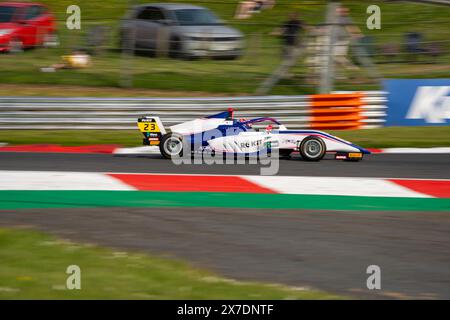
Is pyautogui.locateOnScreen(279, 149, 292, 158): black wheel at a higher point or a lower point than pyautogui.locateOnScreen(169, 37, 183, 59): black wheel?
lower

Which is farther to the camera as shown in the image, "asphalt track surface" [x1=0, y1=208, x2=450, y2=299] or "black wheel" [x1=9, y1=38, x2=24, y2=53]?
"black wheel" [x1=9, y1=38, x2=24, y2=53]

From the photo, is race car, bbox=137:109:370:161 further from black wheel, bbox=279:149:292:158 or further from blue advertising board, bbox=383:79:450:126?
blue advertising board, bbox=383:79:450:126

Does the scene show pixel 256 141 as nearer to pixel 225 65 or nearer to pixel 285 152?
pixel 285 152

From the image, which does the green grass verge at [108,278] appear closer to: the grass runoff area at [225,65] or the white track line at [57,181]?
the white track line at [57,181]

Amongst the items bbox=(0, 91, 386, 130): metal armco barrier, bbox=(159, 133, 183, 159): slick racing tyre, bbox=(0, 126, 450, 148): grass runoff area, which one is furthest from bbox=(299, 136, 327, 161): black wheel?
bbox=(0, 91, 386, 130): metal armco barrier

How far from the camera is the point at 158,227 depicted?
22.6 ft

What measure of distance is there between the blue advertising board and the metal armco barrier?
1.51m

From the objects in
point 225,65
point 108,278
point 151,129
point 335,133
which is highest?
point 225,65

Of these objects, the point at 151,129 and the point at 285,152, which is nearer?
the point at 151,129

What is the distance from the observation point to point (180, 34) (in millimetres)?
15227

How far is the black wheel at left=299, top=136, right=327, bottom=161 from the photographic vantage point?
10328 millimetres

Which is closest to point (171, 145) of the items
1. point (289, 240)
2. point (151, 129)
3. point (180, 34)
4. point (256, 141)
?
point (151, 129)

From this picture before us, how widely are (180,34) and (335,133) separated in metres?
3.90
